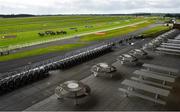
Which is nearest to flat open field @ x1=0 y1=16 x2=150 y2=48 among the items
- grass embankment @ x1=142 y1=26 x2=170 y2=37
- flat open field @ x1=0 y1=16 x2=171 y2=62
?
flat open field @ x1=0 y1=16 x2=171 y2=62

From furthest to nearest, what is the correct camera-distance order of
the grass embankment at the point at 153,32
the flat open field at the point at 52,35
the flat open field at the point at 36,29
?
1. the flat open field at the point at 36,29
2. the grass embankment at the point at 153,32
3. the flat open field at the point at 52,35

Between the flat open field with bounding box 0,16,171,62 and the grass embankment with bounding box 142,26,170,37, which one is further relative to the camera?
the grass embankment with bounding box 142,26,170,37

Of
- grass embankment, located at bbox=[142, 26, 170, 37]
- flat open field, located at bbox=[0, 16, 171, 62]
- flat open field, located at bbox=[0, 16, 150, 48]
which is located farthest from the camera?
flat open field, located at bbox=[0, 16, 150, 48]

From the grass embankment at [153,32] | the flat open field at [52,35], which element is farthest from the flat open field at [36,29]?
the grass embankment at [153,32]

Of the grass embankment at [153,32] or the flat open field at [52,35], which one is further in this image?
the grass embankment at [153,32]

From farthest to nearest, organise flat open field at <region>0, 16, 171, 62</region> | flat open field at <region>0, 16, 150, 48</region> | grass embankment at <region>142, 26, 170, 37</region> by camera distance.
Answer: flat open field at <region>0, 16, 150, 48</region>, grass embankment at <region>142, 26, 170, 37</region>, flat open field at <region>0, 16, 171, 62</region>

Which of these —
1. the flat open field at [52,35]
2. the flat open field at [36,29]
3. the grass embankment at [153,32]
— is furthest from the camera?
the flat open field at [36,29]

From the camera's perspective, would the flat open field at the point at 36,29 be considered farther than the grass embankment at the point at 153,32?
Yes

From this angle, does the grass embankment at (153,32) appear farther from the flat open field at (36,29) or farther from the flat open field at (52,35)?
the flat open field at (36,29)

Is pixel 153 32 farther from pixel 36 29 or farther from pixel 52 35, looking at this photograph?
pixel 36 29

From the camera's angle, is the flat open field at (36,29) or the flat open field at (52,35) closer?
the flat open field at (52,35)

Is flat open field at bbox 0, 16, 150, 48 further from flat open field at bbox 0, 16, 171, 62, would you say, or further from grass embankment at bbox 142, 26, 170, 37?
grass embankment at bbox 142, 26, 170, 37
